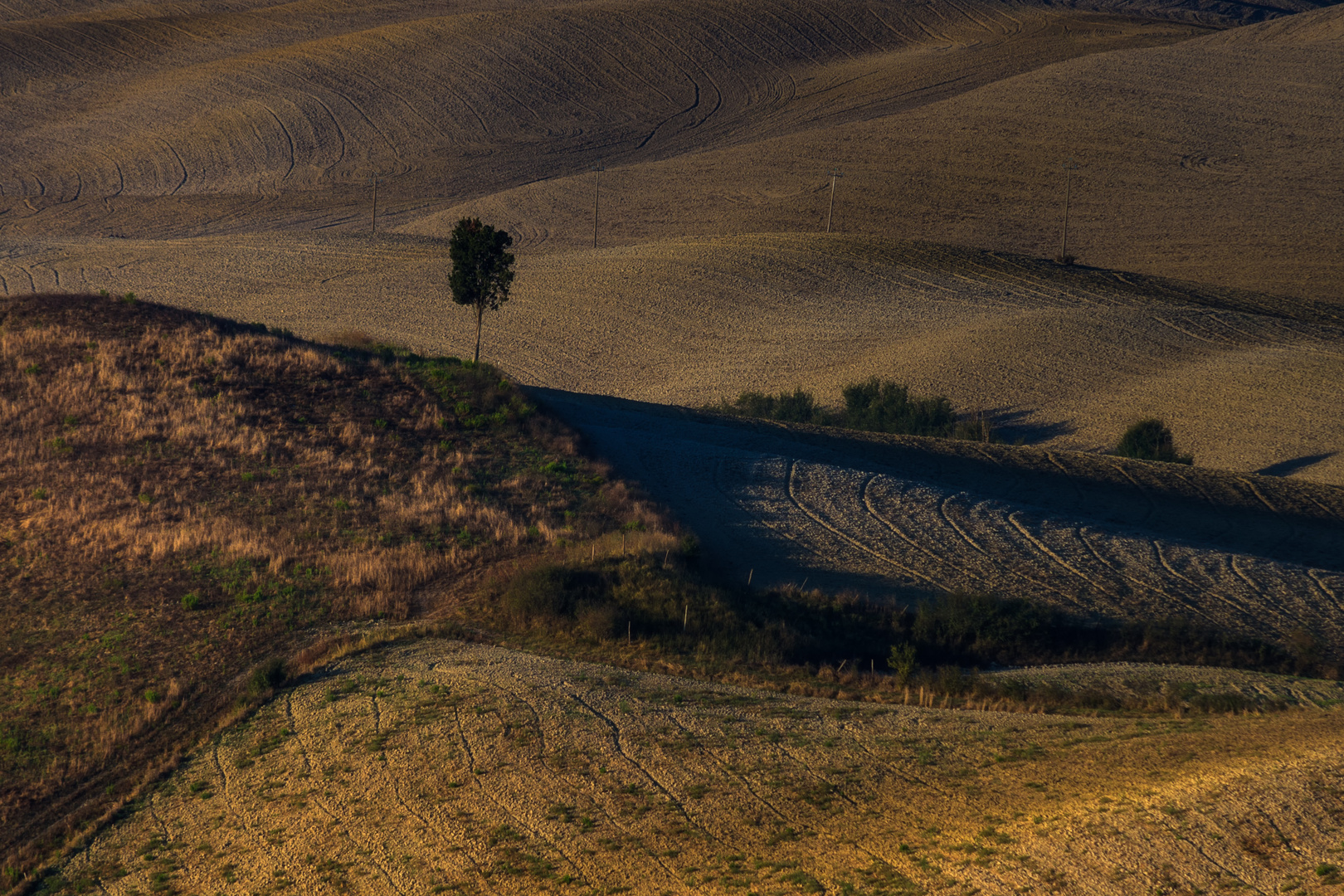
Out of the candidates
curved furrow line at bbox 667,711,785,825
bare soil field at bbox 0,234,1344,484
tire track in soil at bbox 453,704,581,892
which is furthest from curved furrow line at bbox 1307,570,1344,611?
tire track in soil at bbox 453,704,581,892

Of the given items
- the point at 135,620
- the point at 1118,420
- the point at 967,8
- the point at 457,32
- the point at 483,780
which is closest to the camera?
the point at 483,780

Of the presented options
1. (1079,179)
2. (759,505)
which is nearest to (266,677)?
(759,505)

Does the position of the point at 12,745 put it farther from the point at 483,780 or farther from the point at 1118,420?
the point at 1118,420

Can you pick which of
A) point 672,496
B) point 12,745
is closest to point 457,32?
point 672,496

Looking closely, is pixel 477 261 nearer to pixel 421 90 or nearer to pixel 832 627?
pixel 832 627

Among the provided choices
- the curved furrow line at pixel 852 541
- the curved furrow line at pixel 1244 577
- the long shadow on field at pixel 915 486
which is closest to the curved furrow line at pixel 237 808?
the long shadow on field at pixel 915 486

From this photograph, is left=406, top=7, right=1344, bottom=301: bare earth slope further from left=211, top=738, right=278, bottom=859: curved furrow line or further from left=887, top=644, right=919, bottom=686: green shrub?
left=211, top=738, right=278, bottom=859: curved furrow line
